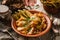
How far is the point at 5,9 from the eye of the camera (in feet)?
4.09

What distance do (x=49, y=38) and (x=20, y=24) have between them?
0.26m

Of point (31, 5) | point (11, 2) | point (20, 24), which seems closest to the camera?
point (20, 24)

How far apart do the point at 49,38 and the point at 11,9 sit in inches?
14.9

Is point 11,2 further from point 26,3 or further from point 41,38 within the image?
point 41,38

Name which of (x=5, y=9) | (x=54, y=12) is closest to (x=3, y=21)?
(x=5, y=9)

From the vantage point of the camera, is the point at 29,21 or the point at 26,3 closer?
the point at 29,21

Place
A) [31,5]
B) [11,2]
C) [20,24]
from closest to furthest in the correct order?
[20,24] → [11,2] → [31,5]

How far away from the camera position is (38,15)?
4.25 ft

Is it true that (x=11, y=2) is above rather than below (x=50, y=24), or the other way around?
above

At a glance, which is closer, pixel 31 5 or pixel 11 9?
pixel 11 9

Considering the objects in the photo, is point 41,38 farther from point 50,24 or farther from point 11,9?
point 11,9

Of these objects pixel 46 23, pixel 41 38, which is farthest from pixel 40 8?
pixel 41 38

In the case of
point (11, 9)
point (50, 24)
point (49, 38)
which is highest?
point (11, 9)

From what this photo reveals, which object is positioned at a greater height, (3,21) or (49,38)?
(3,21)
